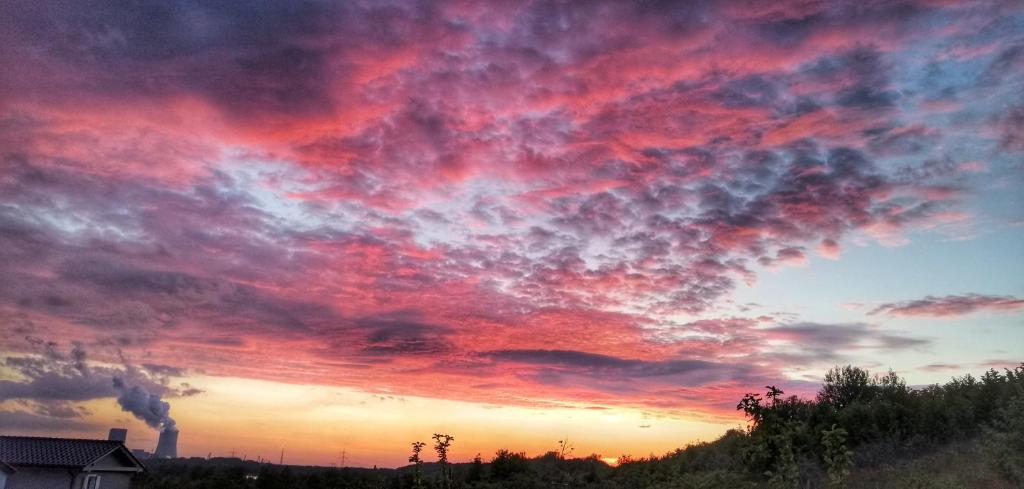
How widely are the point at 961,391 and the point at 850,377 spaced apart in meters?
5.84

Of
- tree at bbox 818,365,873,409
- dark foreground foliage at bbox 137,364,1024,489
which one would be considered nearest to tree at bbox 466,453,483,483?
dark foreground foliage at bbox 137,364,1024,489

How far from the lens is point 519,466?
45.6 m

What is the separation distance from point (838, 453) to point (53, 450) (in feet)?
150

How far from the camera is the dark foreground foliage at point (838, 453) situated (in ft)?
66.2

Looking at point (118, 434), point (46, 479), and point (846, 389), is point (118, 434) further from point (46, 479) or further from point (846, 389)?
point (846, 389)

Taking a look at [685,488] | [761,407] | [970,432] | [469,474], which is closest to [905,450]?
[970,432]

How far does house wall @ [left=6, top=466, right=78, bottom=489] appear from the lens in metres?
38.8

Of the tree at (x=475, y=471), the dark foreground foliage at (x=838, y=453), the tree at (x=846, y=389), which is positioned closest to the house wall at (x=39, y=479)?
the dark foreground foliage at (x=838, y=453)

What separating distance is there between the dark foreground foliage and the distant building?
21.4 ft

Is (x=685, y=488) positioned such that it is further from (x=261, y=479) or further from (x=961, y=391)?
(x=261, y=479)

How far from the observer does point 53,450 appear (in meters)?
41.7

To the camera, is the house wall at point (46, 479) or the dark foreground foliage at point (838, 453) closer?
the dark foreground foliage at point (838, 453)

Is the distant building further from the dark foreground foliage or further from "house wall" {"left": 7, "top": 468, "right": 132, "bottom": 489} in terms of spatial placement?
the dark foreground foliage

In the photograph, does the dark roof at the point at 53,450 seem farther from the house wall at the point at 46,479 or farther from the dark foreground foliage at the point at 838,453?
the dark foreground foliage at the point at 838,453
